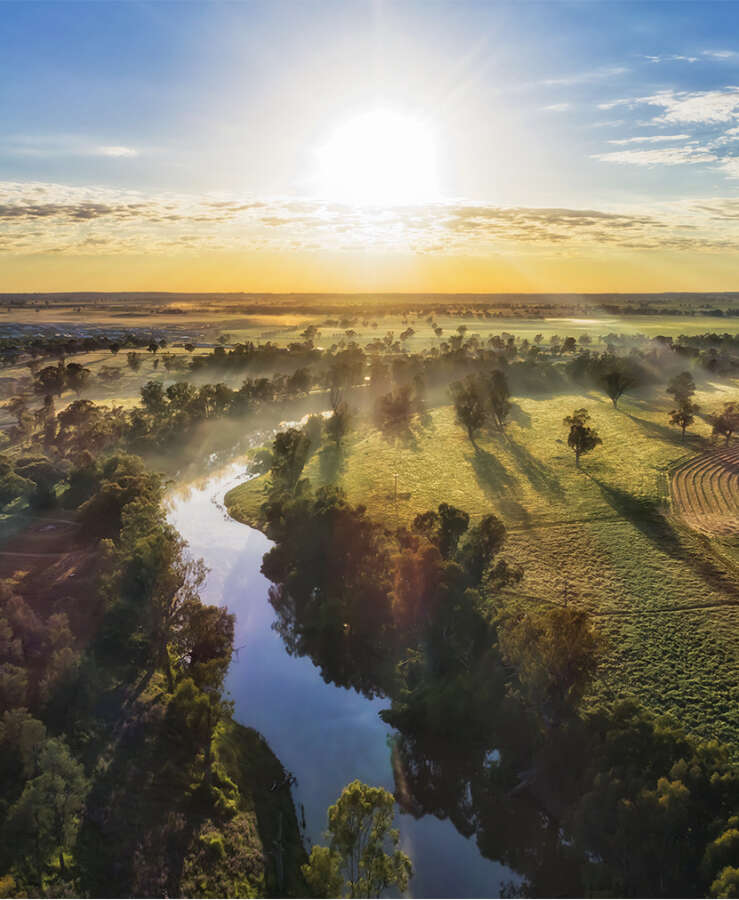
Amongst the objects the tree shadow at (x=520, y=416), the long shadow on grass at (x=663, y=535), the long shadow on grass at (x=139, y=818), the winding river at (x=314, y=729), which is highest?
the tree shadow at (x=520, y=416)

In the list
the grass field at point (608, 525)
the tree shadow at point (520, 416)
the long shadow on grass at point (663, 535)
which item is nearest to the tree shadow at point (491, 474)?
the grass field at point (608, 525)

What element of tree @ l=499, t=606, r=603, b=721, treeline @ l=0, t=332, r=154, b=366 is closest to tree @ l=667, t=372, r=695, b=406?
tree @ l=499, t=606, r=603, b=721

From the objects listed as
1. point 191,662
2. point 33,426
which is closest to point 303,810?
point 191,662

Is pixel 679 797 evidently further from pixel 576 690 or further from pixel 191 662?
pixel 191 662

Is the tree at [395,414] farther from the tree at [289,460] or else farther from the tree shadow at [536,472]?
the tree at [289,460]

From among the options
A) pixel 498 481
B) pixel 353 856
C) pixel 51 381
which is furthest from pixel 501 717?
pixel 51 381
